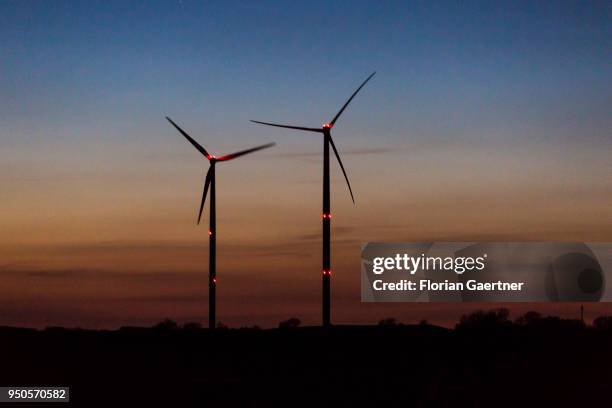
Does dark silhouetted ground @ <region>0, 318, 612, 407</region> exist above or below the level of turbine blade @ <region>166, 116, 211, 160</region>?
below

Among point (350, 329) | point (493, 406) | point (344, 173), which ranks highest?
point (344, 173)

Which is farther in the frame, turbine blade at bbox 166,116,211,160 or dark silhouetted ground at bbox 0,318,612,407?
turbine blade at bbox 166,116,211,160

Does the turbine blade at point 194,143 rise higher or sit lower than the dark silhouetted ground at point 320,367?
→ higher

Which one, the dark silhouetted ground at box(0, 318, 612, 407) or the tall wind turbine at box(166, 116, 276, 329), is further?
the tall wind turbine at box(166, 116, 276, 329)

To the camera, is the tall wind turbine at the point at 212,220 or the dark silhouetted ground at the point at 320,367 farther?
the tall wind turbine at the point at 212,220

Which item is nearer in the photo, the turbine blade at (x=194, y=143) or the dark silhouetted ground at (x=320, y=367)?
the dark silhouetted ground at (x=320, y=367)

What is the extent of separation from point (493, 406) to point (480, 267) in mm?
25854

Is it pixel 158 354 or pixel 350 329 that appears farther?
pixel 350 329

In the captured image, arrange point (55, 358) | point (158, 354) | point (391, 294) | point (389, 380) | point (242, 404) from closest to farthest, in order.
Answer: point (242, 404)
point (389, 380)
point (55, 358)
point (158, 354)
point (391, 294)

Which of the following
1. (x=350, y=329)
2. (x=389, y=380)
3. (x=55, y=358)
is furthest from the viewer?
(x=350, y=329)

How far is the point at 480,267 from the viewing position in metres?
83.2

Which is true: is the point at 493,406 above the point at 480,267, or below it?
below

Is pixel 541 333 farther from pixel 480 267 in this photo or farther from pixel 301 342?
pixel 301 342

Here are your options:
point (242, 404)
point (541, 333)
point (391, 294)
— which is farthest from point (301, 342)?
point (242, 404)
